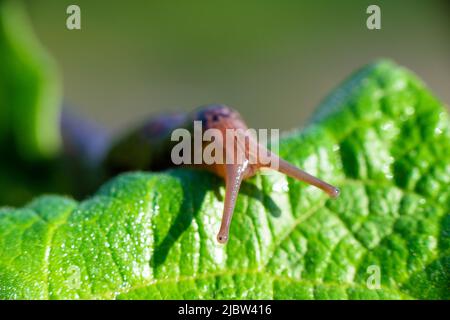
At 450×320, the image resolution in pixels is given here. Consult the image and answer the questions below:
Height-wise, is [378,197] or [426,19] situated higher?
[426,19]

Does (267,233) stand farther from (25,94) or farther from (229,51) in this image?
(229,51)

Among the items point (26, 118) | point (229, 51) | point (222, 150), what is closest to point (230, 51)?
point (229, 51)

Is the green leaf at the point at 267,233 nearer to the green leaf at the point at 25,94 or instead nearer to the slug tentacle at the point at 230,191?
the slug tentacle at the point at 230,191

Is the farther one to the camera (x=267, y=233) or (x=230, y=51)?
(x=230, y=51)

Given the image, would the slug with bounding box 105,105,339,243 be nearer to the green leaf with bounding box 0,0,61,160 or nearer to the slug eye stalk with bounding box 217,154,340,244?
the slug eye stalk with bounding box 217,154,340,244

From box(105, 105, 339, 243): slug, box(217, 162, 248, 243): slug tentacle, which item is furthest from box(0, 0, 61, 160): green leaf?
box(217, 162, 248, 243): slug tentacle

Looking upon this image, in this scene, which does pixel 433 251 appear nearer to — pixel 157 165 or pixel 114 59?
pixel 157 165

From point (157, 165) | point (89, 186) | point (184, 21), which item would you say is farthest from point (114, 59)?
point (157, 165)
